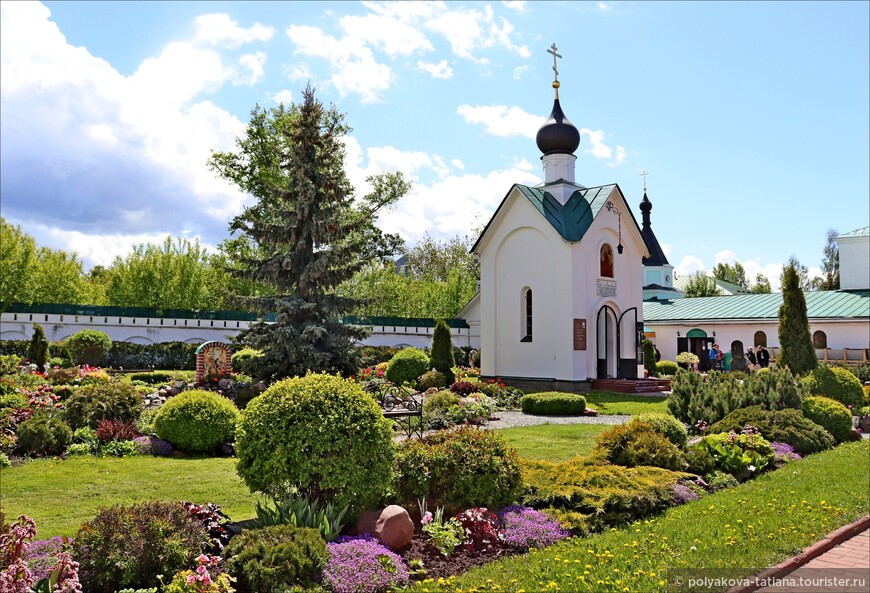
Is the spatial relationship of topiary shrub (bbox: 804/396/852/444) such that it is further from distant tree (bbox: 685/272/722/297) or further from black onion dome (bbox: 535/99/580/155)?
distant tree (bbox: 685/272/722/297)

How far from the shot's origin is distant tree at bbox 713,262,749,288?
75.4 metres

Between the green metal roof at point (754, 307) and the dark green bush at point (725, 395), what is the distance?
67.4ft

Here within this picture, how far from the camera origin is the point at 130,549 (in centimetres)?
482

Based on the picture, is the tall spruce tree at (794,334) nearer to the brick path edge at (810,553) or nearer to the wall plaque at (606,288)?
the wall plaque at (606,288)

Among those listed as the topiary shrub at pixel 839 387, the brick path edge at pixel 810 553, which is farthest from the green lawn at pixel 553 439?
the topiary shrub at pixel 839 387

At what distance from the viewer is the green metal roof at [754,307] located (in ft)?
104

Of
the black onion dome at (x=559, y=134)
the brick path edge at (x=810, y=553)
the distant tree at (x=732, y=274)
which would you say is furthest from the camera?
the distant tree at (x=732, y=274)

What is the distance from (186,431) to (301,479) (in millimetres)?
5951

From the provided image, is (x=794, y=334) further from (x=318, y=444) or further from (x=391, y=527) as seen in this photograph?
(x=318, y=444)

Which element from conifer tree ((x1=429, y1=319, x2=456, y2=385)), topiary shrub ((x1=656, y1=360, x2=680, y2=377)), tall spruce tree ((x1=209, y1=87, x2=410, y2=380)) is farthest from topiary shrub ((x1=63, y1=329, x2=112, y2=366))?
topiary shrub ((x1=656, y1=360, x2=680, y2=377))

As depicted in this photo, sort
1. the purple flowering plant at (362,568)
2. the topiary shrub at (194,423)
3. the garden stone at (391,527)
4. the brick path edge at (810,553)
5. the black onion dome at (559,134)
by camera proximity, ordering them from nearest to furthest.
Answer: the purple flowering plant at (362,568)
the brick path edge at (810,553)
the garden stone at (391,527)
the topiary shrub at (194,423)
the black onion dome at (559,134)

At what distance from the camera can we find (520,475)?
7.11m

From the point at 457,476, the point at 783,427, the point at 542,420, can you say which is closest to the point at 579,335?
the point at 542,420

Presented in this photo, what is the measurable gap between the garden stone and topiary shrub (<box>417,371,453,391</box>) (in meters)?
15.5
